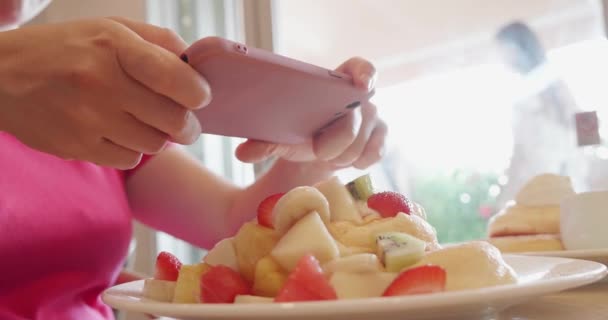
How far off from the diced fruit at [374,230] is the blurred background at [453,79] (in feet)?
3.53

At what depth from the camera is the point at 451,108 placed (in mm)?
2043

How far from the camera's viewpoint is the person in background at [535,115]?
167 cm

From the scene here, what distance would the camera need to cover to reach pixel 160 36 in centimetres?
64

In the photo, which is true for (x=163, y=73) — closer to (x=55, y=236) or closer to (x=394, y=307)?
(x=394, y=307)

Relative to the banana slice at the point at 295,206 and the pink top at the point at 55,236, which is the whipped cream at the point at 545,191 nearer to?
the banana slice at the point at 295,206

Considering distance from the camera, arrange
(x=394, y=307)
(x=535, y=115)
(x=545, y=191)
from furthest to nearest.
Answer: (x=535, y=115)
(x=545, y=191)
(x=394, y=307)

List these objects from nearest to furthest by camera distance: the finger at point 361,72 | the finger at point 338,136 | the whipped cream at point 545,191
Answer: the finger at point 361,72 < the finger at point 338,136 < the whipped cream at point 545,191

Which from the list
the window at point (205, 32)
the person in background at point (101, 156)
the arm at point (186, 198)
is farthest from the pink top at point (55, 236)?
the window at point (205, 32)

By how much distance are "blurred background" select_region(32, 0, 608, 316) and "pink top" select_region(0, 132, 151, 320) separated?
2.46 ft

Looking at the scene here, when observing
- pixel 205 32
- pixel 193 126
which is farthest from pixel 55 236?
pixel 205 32

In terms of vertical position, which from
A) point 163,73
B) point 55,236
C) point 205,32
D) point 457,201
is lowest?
point 457,201

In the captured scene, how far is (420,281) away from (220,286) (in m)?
0.18

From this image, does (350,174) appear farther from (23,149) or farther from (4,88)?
(4,88)

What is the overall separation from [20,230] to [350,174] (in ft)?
3.20
